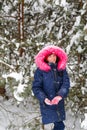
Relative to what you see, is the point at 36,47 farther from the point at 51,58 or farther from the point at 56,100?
the point at 56,100

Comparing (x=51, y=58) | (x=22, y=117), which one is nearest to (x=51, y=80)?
(x=51, y=58)

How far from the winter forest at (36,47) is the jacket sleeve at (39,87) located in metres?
0.47

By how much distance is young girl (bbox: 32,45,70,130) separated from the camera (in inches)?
203

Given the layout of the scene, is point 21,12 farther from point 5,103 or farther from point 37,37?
point 5,103

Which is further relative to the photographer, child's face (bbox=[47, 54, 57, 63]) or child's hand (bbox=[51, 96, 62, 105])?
child's face (bbox=[47, 54, 57, 63])

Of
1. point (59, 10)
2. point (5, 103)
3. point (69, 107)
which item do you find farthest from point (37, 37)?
point (5, 103)

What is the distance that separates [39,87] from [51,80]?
0.20 m

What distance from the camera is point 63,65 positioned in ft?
16.9

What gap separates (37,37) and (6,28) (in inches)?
40.2

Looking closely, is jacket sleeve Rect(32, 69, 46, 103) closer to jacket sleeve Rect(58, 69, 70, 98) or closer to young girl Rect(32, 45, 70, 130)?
young girl Rect(32, 45, 70, 130)

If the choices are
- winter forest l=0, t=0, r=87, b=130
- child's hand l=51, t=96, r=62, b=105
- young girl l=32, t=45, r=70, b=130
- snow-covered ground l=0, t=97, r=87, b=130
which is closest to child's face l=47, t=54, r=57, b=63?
young girl l=32, t=45, r=70, b=130

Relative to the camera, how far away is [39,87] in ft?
17.0

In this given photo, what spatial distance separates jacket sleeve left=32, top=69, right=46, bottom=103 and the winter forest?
469mm

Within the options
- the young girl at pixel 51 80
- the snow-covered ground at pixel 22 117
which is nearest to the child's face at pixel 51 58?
the young girl at pixel 51 80
